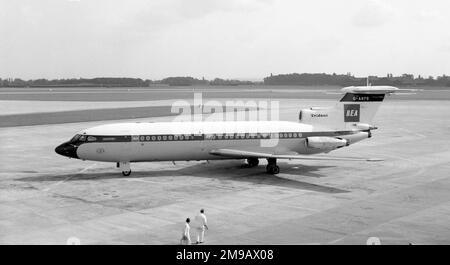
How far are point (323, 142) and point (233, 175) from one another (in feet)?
18.4

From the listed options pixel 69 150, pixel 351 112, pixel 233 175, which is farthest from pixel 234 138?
pixel 69 150

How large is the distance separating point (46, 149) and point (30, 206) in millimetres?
17582

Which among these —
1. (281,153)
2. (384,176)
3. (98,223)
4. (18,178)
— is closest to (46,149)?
(18,178)

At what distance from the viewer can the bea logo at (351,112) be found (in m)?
29.2

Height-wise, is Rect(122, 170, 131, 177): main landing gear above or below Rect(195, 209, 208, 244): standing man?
below

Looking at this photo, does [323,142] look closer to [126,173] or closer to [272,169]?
[272,169]

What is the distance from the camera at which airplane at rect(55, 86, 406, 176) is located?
85.8 feet

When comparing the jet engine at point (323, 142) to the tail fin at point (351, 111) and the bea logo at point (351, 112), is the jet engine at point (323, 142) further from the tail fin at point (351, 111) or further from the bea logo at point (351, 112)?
the bea logo at point (351, 112)

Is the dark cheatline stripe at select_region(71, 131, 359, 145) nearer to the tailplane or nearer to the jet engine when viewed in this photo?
the jet engine

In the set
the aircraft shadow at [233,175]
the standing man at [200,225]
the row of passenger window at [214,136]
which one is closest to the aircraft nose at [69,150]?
the aircraft shadow at [233,175]

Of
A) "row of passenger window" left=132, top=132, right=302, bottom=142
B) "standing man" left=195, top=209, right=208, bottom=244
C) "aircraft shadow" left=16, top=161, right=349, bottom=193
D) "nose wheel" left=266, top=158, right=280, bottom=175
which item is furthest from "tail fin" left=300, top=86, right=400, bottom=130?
"standing man" left=195, top=209, right=208, bottom=244

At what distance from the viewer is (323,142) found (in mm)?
28250
